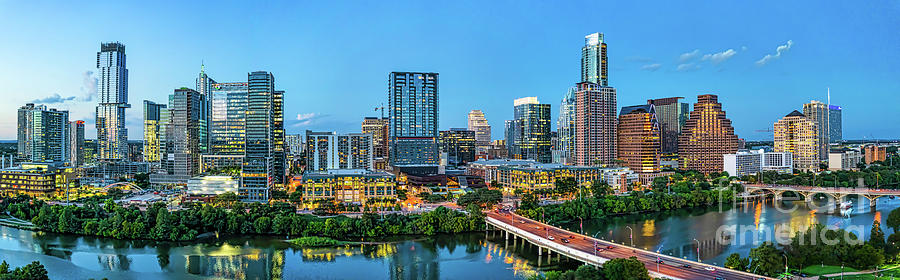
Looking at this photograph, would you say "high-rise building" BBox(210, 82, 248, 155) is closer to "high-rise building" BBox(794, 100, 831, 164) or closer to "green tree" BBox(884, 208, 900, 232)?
"green tree" BBox(884, 208, 900, 232)

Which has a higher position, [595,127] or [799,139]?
[595,127]

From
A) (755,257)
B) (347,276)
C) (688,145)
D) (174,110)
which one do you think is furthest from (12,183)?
(688,145)

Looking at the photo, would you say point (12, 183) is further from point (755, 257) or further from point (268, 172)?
point (755, 257)

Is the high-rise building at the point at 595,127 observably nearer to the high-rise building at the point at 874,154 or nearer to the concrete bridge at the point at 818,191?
the concrete bridge at the point at 818,191

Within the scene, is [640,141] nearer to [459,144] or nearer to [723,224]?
[723,224]

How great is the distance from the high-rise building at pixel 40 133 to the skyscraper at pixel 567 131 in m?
109

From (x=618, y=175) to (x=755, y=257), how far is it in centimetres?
5724

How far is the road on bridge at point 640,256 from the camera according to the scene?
30.4m

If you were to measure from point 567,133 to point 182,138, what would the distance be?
79.6m

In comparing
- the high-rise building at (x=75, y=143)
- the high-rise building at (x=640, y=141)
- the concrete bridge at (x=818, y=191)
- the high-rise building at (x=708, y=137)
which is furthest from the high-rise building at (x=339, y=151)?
the high-rise building at (x=75, y=143)

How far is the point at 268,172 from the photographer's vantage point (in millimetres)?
74875

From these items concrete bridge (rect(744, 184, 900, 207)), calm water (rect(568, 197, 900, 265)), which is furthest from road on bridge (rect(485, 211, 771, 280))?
concrete bridge (rect(744, 184, 900, 207))

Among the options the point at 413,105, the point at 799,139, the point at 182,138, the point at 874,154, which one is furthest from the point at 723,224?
the point at 874,154

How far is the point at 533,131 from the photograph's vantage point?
458 ft
